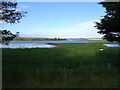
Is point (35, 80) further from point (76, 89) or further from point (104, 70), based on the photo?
point (104, 70)

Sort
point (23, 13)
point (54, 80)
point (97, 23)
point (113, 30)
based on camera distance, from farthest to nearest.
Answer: point (97, 23), point (113, 30), point (23, 13), point (54, 80)

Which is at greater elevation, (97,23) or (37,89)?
(97,23)

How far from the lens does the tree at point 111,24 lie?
17.1 meters

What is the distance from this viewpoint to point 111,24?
689 inches

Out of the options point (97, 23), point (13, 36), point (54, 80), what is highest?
point (97, 23)

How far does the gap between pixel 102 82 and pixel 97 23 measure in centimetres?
1118

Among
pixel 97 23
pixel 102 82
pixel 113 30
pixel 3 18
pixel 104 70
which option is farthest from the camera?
pixel 97 23

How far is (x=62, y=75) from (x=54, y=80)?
110 cm

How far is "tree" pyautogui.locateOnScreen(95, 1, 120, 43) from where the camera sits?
17125mm

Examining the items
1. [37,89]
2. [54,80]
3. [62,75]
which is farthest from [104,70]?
[37,89]

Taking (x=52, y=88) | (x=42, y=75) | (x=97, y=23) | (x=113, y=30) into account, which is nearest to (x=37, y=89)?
(x=52, y=88)

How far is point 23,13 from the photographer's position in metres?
16.7

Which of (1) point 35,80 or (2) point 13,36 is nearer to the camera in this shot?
(1) point 35,80

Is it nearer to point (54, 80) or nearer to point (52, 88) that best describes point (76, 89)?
point (52, 88)
